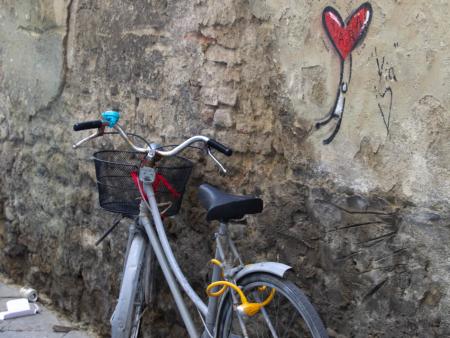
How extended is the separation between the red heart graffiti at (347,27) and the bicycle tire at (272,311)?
903 mm

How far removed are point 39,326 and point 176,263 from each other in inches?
63.7

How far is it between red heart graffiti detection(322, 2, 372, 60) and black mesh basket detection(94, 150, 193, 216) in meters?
0.89

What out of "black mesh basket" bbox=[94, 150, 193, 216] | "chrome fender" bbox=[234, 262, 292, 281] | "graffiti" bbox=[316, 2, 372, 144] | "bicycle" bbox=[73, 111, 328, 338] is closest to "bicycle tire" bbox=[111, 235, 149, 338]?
"bicycle" bbox=[73, 111, 328, 338]

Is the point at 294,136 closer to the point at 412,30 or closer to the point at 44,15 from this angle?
the point at 412,30

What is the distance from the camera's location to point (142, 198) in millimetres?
3223

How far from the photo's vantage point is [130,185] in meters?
3.26

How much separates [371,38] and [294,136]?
21.4 inches

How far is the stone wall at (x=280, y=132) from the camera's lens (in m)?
2.52

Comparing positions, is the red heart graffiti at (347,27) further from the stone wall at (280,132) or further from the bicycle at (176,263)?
the bicycle at (176,263)

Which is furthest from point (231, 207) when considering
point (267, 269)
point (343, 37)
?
point (343, 37)

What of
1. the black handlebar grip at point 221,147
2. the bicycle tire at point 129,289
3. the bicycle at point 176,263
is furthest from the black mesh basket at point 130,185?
the black handlebar grip at point 221,147

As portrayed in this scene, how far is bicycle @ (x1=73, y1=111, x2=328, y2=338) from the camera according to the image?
8.73 feet

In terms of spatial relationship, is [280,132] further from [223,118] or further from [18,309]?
[18,309]

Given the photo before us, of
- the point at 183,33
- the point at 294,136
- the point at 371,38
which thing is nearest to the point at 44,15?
the point at 183,33
